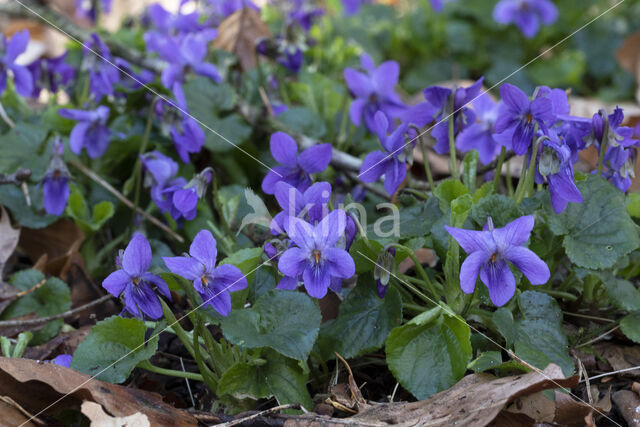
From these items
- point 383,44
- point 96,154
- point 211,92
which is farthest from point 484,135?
point 383,44

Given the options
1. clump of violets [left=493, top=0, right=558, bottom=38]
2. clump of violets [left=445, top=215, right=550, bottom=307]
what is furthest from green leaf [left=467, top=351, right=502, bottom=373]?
clump of violets [left=493, top=0, right=558, bottom=38]

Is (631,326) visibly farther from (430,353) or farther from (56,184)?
(56,184)

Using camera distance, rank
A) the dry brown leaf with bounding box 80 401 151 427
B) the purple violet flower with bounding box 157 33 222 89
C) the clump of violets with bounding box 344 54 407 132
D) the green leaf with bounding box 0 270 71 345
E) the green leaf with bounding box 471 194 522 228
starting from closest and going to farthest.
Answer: the dry brown leaf with bounding box 80 401 151 427, the green leaf with bounding box 471 194 522 228, the green leaf with bounding box 0 270 71 345, the clump of violets with bounding box 344 54 407 132, the purple violet flower with bounding box 157 33 222 89

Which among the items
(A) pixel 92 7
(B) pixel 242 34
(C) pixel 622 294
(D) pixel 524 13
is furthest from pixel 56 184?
(D) pixel 524 13

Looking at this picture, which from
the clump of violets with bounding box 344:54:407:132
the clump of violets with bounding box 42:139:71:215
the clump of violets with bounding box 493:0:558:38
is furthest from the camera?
the clump of violets with bounding box 493:0:558:38

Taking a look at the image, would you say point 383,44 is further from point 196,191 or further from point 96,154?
point 196,191

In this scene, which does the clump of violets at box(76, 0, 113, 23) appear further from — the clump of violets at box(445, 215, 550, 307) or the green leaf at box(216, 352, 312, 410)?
the clump of violets at box(445, 215, 550, 307)

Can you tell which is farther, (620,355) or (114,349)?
(620,355)
